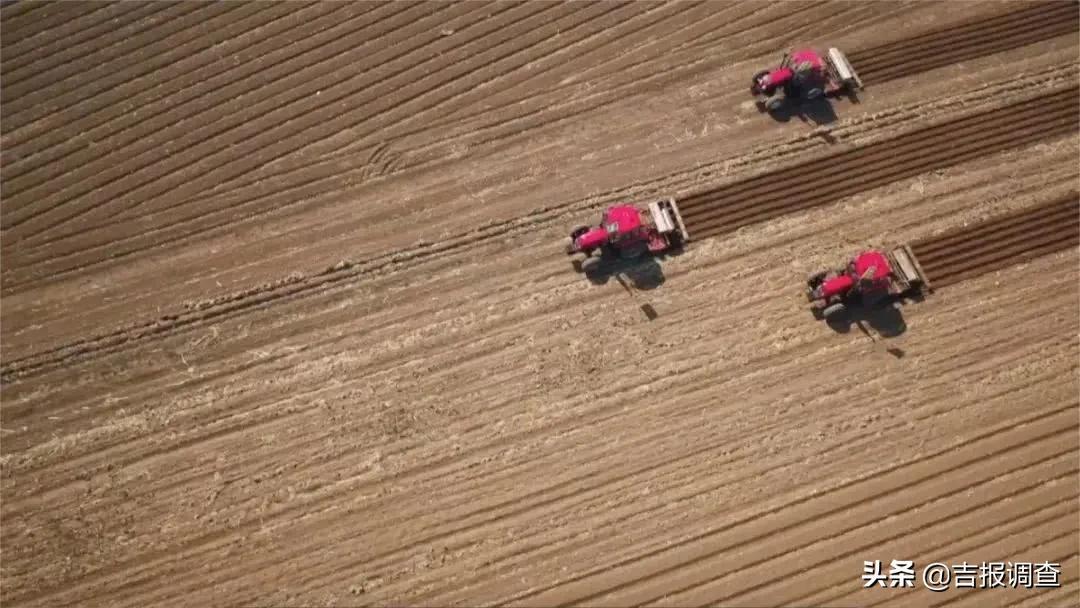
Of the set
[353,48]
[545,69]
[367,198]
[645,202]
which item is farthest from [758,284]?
[353,48]

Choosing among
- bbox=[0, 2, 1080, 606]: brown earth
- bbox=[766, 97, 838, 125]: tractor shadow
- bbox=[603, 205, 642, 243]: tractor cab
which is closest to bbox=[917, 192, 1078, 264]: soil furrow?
bbox=[0, 2, 1080, 606]: brown earth

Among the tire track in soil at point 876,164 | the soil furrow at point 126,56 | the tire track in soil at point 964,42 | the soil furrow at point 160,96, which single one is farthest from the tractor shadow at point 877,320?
the soil furrow at point 126,56

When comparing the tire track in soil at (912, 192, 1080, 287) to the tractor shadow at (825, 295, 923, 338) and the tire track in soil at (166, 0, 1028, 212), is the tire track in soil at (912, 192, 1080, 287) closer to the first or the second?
the tractor shadow at (825, 295, 923, 338)

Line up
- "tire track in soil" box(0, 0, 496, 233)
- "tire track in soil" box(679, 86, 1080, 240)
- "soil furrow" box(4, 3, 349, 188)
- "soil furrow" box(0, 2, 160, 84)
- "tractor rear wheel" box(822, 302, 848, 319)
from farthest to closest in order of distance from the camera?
1. "soil furrow" box(0, 2, 160, 84)
2. "soil furrow" box(4, 3, 349, 188)
3. "tire track in soil" box(0, 0, 496, 233)
4. "tire track in soil" box(679, 86, 1080, 240)
5. "tractor rear wheel" box(822, 302, 848, 319)

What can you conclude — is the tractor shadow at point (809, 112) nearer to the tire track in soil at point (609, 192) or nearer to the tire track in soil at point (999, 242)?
the tire track in soil at point (609, 192)

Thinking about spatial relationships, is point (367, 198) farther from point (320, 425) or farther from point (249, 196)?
point (320, 425)
